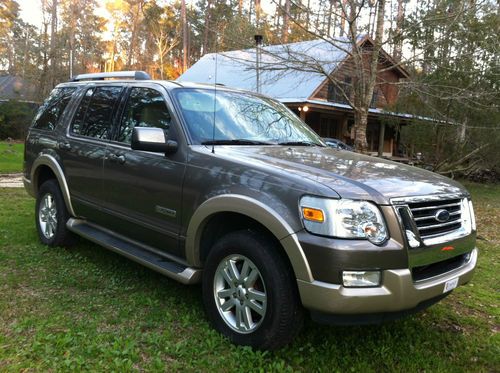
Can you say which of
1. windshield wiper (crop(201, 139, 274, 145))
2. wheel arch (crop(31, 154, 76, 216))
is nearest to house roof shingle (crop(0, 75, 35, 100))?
wheel arch (crop(31, 154, 76, 216))

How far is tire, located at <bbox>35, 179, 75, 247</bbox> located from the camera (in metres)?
5.25

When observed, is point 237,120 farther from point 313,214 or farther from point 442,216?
point 442,216

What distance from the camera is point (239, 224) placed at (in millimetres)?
3506

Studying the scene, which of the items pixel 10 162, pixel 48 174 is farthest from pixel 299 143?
pixel 10 162

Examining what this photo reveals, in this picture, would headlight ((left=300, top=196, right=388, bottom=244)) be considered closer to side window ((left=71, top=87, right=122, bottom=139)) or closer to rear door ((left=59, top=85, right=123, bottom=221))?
rear door ((left=59, top=85, right=123, bottom=221))

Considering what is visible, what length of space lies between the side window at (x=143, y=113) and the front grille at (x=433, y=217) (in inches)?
81.4

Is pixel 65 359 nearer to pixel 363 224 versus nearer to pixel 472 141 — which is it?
pixel 363 224

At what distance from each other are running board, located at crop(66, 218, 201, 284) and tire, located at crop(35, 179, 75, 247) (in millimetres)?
250

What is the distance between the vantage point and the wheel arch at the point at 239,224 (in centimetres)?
287

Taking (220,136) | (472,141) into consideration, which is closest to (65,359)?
(220,136)

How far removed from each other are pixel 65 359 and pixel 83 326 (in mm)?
492

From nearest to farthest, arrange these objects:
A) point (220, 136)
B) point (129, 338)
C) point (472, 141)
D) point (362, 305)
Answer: point (362, 305)
point (129, 338)
point (220, 136)
point (472, 141)

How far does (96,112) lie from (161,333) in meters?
2.49

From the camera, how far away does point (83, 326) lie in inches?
138
